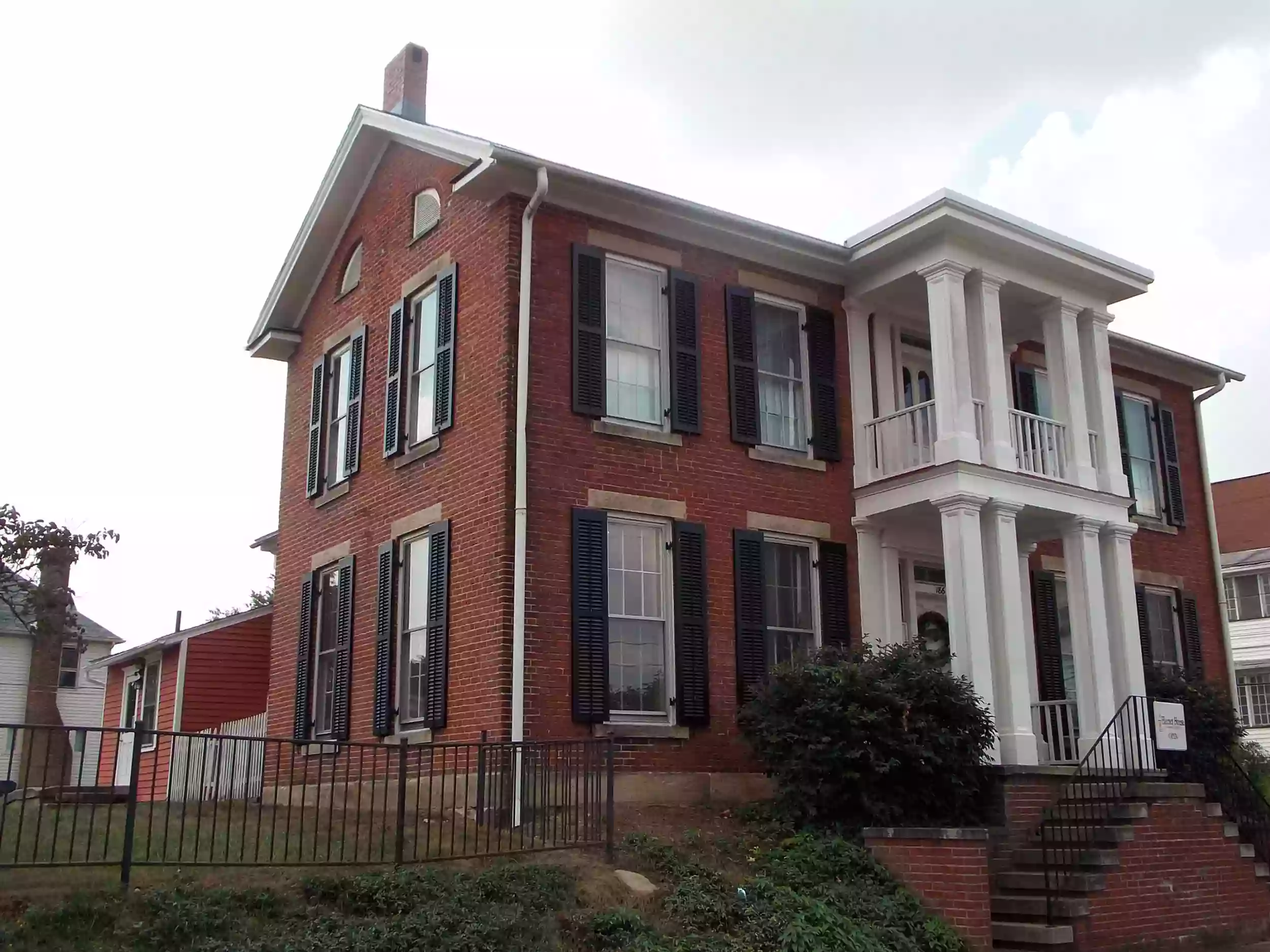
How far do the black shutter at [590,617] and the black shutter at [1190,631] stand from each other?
10.4m

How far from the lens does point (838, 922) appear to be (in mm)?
9961

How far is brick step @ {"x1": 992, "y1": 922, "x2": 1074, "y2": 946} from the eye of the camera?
11.0 metres

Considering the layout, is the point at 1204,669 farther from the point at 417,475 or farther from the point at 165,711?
the point at 165,711

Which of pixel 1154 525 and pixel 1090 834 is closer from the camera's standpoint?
pixel 1090 834

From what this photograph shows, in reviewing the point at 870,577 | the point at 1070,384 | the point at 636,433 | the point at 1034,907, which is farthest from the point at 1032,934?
the point at 1070,384

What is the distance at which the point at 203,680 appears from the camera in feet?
67.8

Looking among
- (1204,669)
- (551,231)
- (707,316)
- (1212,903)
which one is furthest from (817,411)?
(1204,669)

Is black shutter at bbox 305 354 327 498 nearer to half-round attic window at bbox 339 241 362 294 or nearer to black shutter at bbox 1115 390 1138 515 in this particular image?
half-round attic window at bbox 339 241 362 294

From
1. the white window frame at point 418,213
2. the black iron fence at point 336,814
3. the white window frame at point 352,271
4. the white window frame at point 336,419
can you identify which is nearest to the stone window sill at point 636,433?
the white window frame at point 418,213

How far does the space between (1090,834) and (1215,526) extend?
33.5 ft

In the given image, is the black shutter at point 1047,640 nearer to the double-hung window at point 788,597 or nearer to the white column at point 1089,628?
the white column at point 1089,628

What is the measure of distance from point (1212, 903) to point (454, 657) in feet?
26.3

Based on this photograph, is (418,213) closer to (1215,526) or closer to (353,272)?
(353,272)

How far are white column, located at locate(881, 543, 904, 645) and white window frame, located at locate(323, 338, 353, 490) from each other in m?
6.89
